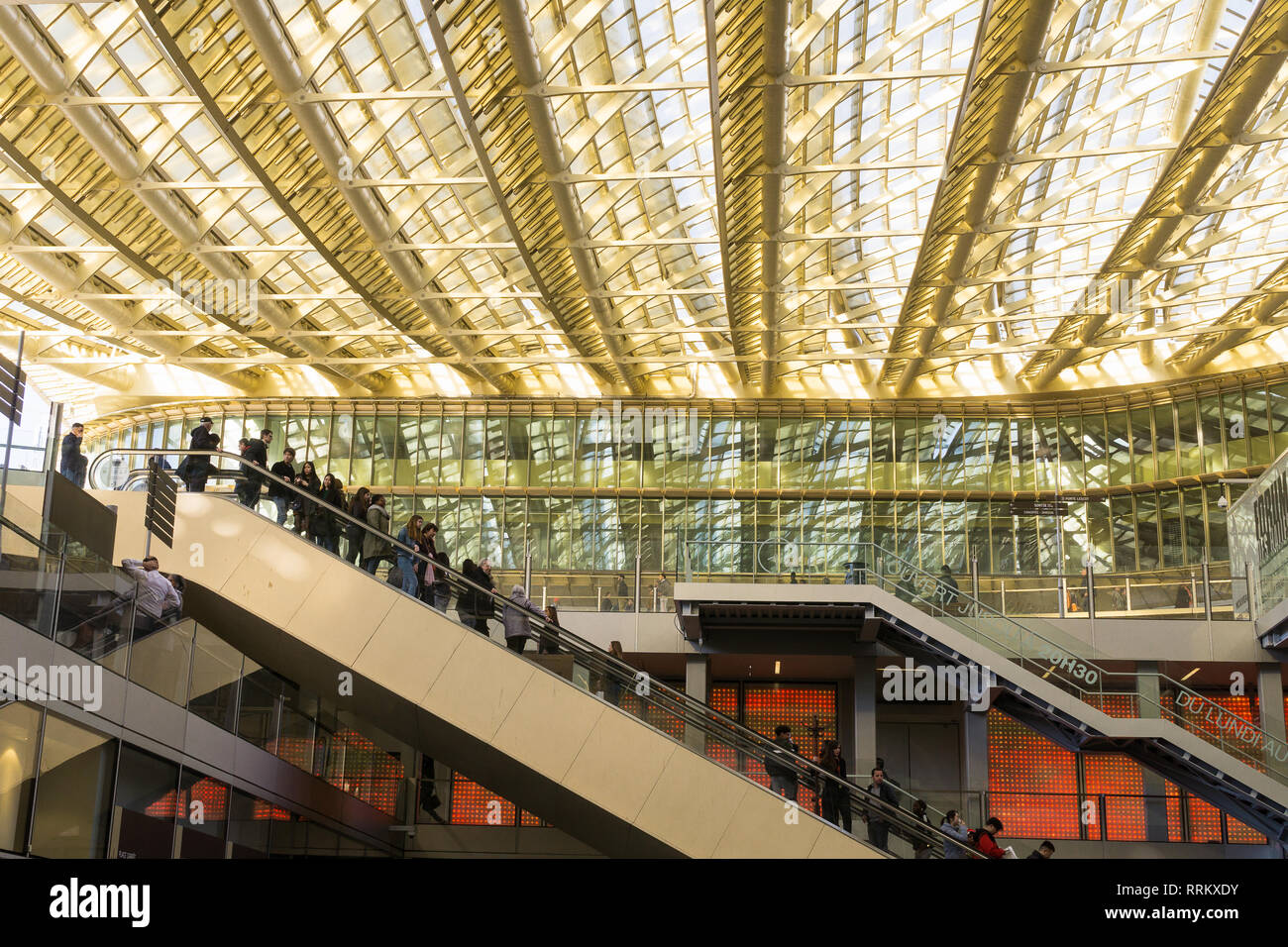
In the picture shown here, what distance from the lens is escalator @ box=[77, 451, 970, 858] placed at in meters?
16.4

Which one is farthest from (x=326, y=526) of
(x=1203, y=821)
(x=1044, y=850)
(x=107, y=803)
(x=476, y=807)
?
(x=1203, y=821)

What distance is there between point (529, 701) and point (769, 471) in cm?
2282

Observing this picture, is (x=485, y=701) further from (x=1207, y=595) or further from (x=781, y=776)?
(x=1207, y=595)

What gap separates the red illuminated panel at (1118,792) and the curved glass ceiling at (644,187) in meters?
10.4

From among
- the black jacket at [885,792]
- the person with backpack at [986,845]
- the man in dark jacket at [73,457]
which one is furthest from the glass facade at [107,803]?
the person with backpack at [986,845]

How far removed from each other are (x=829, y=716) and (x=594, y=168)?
14840 mm

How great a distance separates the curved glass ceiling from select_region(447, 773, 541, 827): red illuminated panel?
35.1 ft

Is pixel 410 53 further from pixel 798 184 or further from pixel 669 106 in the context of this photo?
pixel 798 184

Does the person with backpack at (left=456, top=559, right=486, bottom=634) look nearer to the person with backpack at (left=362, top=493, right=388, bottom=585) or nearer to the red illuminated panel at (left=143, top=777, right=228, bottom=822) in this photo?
the person with backpack at (left=362, top=493, right=388, bottom=585)

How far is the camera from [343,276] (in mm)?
28500

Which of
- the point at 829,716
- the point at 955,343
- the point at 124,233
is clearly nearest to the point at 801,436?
the point at 955,343

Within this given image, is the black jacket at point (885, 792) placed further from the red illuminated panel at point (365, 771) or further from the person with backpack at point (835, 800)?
the red illuminated panel at point (365, 771)

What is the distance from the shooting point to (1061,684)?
21.5 metres

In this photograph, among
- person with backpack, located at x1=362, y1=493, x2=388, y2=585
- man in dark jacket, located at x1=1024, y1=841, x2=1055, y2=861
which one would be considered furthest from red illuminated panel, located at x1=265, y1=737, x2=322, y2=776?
man in dark jacket, located at x1=1024, y1=841, x2=1055, y2=861
